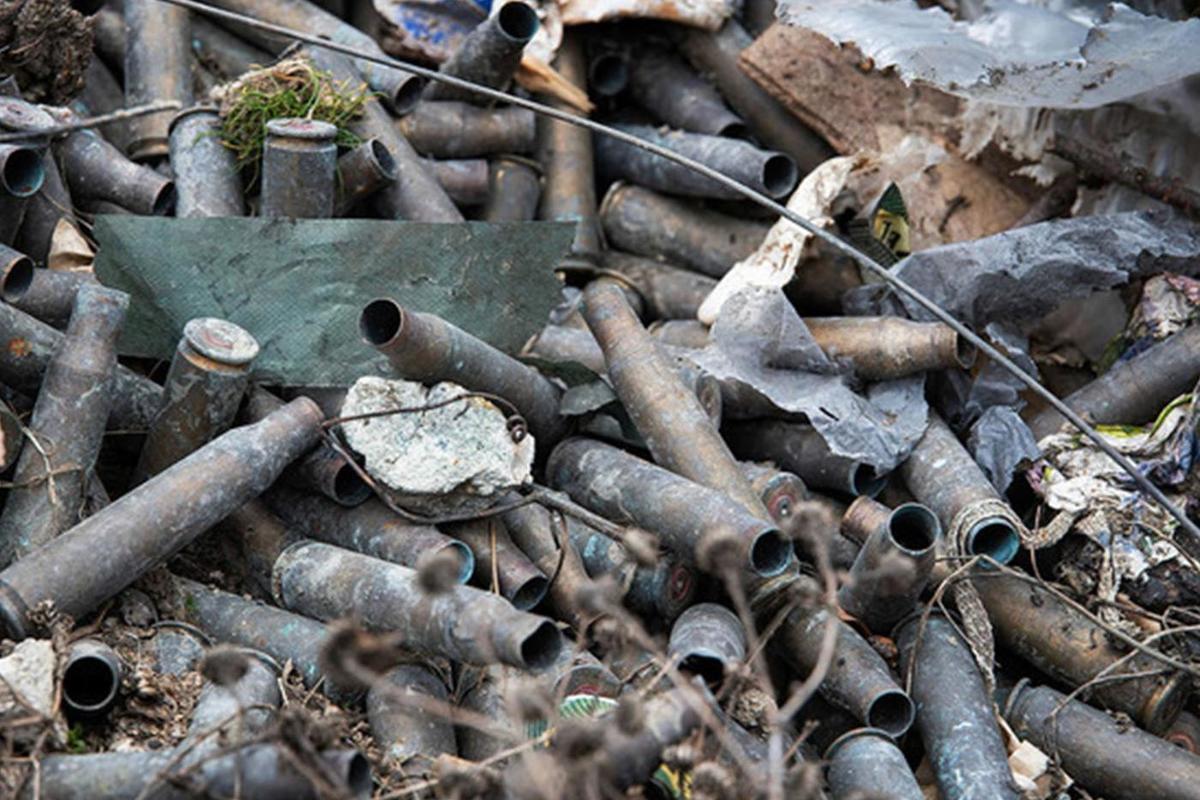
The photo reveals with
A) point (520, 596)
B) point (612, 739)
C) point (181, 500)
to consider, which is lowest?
point (520, 596)

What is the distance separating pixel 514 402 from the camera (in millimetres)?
4191

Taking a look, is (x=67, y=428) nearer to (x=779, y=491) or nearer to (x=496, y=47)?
(x=779, y=491)

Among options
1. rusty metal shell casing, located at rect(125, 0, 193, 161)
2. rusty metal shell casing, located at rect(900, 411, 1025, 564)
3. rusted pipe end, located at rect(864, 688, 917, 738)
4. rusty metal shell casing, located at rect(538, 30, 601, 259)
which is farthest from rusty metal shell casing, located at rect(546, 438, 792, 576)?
rusty metal shell casing, located at rect(125, 0, 193, 161)

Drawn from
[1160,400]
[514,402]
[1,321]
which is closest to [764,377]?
[514,402]

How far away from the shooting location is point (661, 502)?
152 inches

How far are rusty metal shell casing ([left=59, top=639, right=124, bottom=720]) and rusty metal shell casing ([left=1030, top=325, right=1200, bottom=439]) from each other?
103 inches

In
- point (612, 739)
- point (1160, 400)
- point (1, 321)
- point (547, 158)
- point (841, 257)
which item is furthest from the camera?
point (547, 158)

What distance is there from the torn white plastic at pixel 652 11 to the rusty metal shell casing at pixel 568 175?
17 cm

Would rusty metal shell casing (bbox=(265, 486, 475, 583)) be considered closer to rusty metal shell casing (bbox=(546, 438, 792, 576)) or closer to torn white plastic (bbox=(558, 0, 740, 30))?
rusty metal shell casing (bbox=(546, 438, 792, 576))

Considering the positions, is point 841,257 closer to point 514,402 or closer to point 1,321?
point 514,402

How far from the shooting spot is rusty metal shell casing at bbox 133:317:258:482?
3.93 m

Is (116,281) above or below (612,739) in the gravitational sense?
below

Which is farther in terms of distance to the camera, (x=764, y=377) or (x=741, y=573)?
(x=764, y=377)

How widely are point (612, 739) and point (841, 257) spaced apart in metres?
2.67
